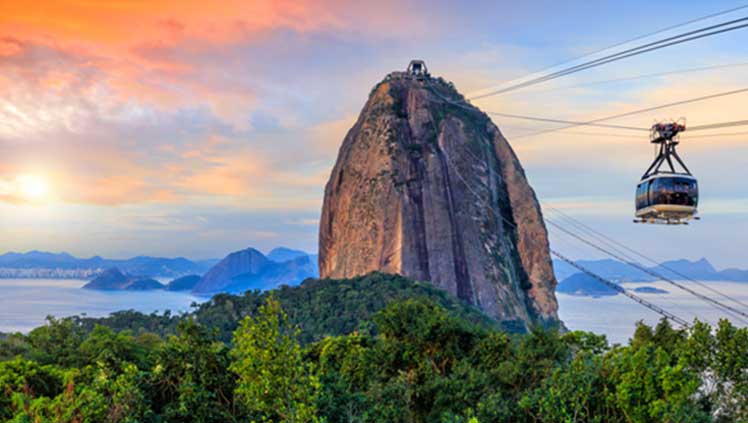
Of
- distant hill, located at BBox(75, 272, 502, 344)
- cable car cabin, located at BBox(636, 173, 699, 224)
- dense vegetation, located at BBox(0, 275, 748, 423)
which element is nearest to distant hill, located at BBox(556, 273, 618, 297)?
distant hill, located at BBox(75, 272, 502, 344)

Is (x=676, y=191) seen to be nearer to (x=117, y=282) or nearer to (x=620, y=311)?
(x=620, y=311)

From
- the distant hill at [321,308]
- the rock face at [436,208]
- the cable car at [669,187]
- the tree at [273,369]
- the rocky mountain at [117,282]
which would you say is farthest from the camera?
the rocky mountain at [117,282]

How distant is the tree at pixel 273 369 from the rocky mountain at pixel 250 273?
103148 mm

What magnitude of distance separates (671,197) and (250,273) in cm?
10678

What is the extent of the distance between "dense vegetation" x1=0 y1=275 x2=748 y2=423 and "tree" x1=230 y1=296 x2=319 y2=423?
2 centimetres

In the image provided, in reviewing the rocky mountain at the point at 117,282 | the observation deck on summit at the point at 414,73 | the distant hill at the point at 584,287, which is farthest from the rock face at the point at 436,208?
the rocky mountain at the point at 117,282

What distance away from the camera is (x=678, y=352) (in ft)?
49.7

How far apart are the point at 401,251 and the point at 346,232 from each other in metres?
7.87

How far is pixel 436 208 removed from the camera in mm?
55406

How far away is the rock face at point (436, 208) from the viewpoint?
53656mm

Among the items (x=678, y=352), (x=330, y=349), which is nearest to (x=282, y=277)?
(x=330, y=349)

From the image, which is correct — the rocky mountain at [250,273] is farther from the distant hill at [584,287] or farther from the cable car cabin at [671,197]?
the cable car cabin at [671,197]

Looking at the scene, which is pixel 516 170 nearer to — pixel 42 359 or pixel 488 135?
pixel 488 135

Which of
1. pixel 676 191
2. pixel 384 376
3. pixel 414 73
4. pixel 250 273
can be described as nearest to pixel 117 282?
pixel 250 273
